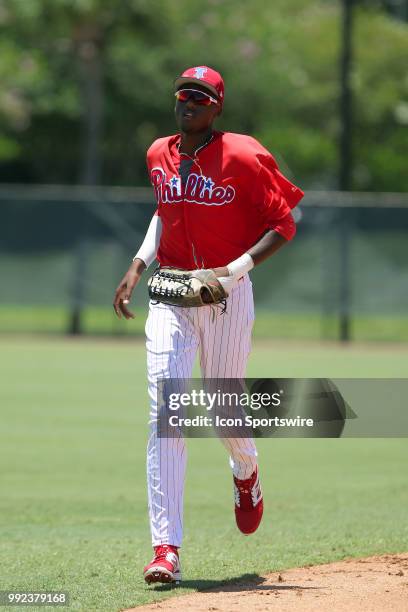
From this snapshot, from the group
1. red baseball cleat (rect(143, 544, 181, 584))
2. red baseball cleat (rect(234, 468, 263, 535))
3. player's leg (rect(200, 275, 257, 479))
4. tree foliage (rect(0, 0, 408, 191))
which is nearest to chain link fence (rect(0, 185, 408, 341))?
tree foliage (rect(0, 0, 408, 191))

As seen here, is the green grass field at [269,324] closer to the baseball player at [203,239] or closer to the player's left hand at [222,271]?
the baseball player at [203,239]

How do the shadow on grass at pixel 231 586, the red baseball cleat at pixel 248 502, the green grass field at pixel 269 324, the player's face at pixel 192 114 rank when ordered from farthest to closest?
the green grass field at pixel 269 324 < the red baseball cleat at pixel 248 502 < the player's face at pixel 192 114 < the shadow on grass at pixel 231 586

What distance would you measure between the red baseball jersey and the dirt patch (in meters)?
1.52

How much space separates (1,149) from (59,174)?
28.1 ft

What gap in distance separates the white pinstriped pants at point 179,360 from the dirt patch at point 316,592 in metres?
0.46

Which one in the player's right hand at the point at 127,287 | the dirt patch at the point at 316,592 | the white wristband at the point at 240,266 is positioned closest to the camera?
the dirt patch at the point at 316,592

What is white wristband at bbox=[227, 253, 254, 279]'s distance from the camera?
6055 millimetres

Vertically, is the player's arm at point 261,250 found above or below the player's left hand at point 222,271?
above

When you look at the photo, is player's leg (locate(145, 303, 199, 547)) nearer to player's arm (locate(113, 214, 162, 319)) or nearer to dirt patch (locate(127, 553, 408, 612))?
player's arm (locate(113, 214, 162, 319))

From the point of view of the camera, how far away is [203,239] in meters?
6.18

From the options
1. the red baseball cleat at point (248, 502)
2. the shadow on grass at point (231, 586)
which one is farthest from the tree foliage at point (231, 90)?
the shadow on grass at point (231, 586)

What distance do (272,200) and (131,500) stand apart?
328 cm

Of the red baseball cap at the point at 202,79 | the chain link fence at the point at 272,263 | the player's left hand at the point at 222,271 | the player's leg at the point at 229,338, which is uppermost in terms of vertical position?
the chain link fence at the point at 272,263

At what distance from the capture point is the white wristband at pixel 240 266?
6.05 m
